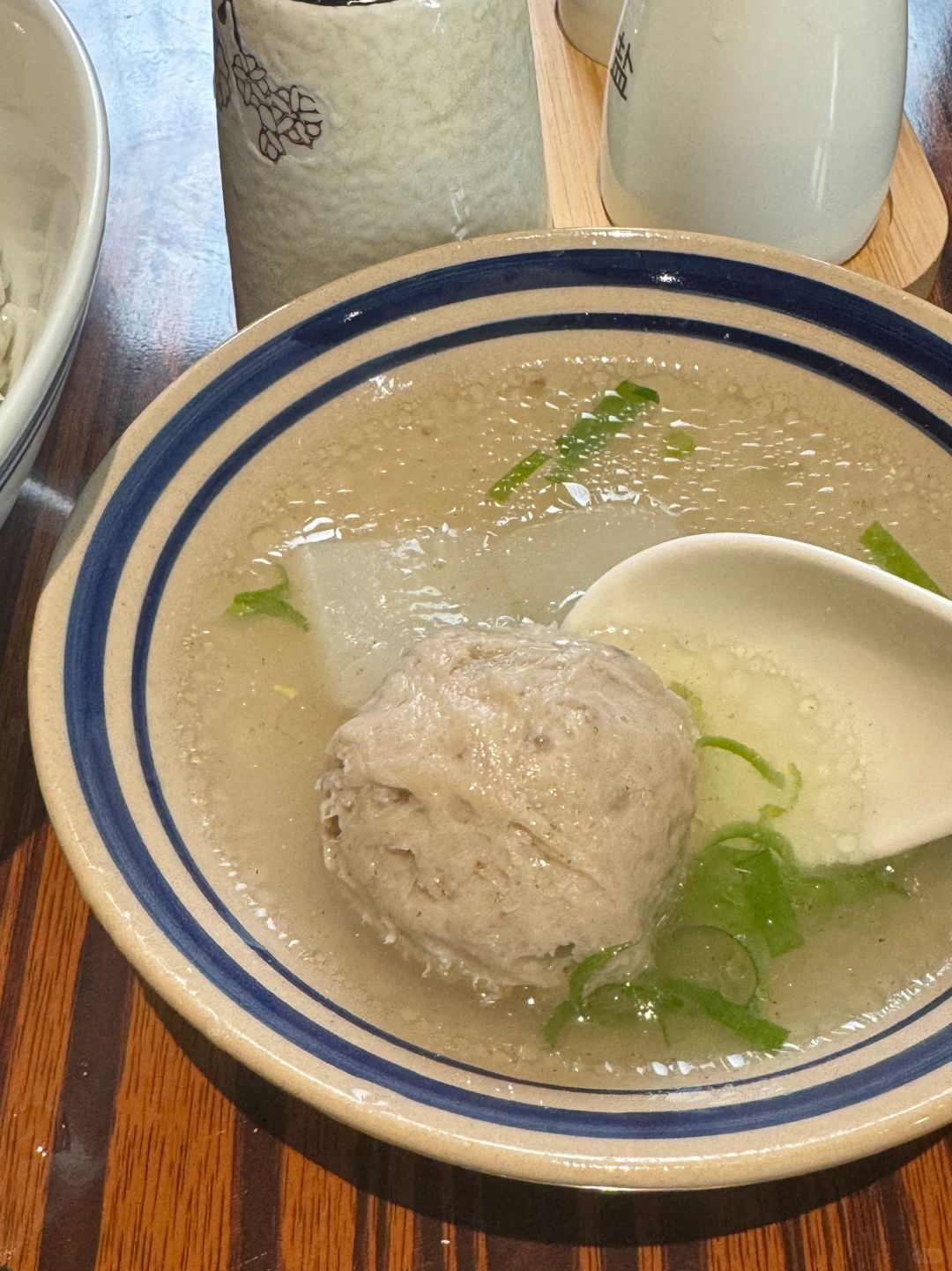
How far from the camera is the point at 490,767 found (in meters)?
0.76

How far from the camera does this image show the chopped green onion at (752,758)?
2.89 ft

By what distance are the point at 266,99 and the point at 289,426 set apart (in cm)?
27

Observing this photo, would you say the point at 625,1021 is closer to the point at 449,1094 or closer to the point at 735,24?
the point at 449,1094

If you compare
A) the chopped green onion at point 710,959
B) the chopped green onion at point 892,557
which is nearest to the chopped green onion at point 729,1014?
the chopped green onion at point 710,959

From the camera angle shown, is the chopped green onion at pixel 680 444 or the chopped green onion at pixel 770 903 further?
the chopped green onion at pixel 680 444

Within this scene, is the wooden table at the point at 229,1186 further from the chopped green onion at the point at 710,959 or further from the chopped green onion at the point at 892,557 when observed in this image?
the chopped green onion at the point at 892,557

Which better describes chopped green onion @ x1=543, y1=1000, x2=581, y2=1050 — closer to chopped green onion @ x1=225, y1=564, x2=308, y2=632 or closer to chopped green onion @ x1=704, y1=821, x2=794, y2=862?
chopped green onion @ x1=704, y1=821, x2=794, y2=862

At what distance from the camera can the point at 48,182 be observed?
1.00 m

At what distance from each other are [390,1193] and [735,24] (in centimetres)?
97

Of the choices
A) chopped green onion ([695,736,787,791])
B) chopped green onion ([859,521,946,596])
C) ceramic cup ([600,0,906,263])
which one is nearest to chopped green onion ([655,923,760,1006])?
chopped green onion ([695,736,787,791])

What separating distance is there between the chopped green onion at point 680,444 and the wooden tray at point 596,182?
0.32 meters

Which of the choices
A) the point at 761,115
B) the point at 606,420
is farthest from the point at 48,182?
the point at 761,115

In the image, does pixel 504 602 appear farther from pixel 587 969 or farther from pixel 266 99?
pixel 266 99

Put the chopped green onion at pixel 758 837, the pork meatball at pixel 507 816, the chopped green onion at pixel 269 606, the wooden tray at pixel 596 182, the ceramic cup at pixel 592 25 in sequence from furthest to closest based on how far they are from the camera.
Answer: the ceramic cup at pixel 592 25 < the wooden tray at pixel 596 182 < the chopped green onion at pixel 269 606 < the chopped green onion at pixel 758 837 < the pork meatball at pixel 507 816
